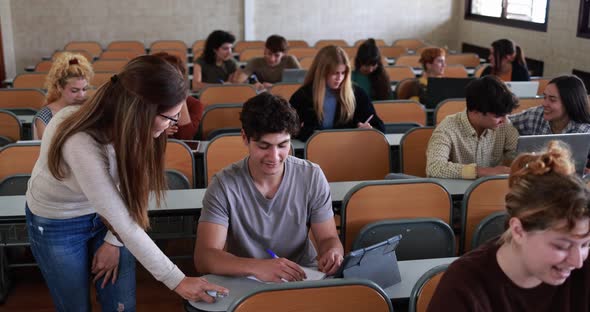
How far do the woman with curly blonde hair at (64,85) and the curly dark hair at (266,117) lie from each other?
184cm

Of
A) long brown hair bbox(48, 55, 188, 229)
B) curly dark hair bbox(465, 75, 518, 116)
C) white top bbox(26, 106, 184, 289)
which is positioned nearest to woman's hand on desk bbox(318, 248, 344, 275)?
white top bbox(26, 106, 184, 289)

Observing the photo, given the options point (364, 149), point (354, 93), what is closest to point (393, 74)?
point (354, 93)

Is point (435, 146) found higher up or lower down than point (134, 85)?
lower down

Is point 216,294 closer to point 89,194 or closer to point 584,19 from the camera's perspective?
point 89,194

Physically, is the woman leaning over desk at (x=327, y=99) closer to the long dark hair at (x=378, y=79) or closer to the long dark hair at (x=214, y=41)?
the long dark hair at (x=378, y=79)

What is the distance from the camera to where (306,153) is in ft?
12.5

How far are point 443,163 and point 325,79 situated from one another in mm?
1197

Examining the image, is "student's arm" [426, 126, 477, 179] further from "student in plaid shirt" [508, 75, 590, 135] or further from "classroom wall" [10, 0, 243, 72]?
"classroom wall" [10, 0, 243, 72]

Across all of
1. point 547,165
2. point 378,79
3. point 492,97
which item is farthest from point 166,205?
point 378,79

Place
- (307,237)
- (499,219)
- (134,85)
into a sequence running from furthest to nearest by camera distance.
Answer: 1. (499,219)
2. (307,237)
3. (134,85)

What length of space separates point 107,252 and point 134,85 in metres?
0.61

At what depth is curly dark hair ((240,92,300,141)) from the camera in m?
2.27

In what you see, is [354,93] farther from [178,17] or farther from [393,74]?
[178,17]

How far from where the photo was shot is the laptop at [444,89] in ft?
17.1
